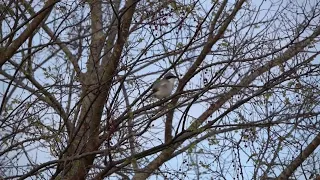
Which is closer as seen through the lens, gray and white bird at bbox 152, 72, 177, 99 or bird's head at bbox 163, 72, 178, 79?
gray and white bird at bbox 152, 72, 177, 99

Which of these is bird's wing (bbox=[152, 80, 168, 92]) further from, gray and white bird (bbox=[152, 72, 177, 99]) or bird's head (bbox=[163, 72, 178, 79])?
bird's head (bbox=[163, 72, 178, 79])

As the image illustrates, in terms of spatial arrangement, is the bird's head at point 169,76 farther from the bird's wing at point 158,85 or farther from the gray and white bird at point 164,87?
the bird's wing at point 158,85

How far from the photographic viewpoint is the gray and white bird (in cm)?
733

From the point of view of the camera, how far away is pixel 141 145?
707cm

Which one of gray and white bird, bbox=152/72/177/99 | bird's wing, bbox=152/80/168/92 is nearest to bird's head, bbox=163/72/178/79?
gray and white bird, bbox=152/72/177/99

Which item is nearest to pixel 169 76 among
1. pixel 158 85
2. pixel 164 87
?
pixel 164 87

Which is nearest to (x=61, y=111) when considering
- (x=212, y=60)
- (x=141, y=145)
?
(x=141, y=145)

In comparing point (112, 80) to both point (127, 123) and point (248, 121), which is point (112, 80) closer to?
point (127, 123)

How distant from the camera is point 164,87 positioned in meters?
7.57

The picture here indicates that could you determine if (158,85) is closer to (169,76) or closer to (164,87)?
(164,87)

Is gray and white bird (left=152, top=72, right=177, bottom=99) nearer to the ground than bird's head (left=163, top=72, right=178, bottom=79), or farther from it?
nearer to the ground

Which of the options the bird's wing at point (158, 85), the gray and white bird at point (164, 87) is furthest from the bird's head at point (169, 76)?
the bird's wing at point (158, 85)

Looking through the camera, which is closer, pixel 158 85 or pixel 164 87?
pixel 158 85

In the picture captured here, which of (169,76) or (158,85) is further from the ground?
(169,76)
